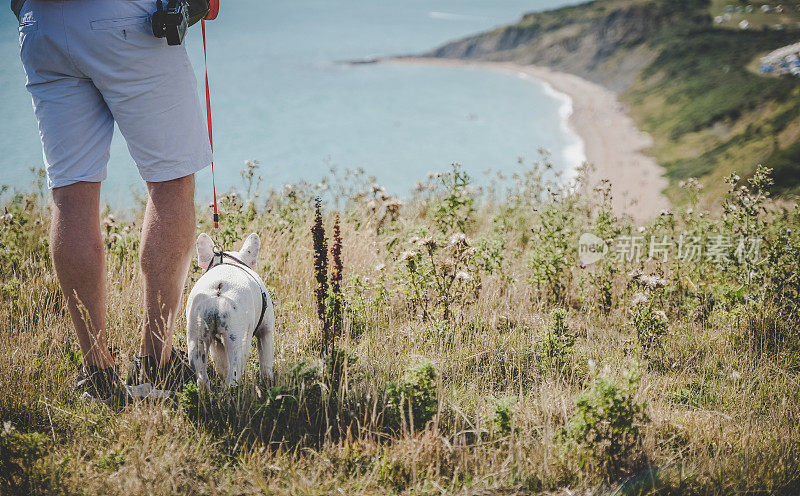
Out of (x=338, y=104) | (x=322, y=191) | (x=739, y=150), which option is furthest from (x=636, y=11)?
(x=322, y=191)

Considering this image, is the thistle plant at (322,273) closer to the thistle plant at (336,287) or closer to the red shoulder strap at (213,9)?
the thistle plant at (336,287)

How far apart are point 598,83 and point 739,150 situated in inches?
1171

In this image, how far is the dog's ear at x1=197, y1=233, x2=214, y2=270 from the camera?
2.39m

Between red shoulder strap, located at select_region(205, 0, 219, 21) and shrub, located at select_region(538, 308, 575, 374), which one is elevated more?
red shoulder strap, located at select_region(205, 0, 219, 21)

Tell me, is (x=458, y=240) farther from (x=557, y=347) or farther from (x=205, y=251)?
(x=205, y=251)

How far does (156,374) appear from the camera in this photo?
89.1 inches

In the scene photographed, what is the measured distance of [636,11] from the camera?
81.9m

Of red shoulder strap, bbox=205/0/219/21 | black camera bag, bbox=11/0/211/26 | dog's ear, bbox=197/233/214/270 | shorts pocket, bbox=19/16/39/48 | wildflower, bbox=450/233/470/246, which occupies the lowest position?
wildflower, bbox=450/233/470/246

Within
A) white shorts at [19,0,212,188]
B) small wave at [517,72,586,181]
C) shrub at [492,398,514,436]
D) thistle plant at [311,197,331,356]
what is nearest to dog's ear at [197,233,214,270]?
white shorts at [19,0,212,188]

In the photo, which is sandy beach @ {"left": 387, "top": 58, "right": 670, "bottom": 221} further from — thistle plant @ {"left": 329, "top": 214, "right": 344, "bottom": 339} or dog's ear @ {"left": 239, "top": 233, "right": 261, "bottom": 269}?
dog's ear @ {"left": 239, "top": 233, "right": 261, "bottom": 269}

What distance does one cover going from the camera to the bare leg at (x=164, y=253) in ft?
7.13

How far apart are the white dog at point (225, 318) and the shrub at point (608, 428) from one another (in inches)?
51.4

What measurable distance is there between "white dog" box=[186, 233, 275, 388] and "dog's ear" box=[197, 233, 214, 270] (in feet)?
0.52

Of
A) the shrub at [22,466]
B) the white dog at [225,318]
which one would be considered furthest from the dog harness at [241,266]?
the shrub at [22,466]
